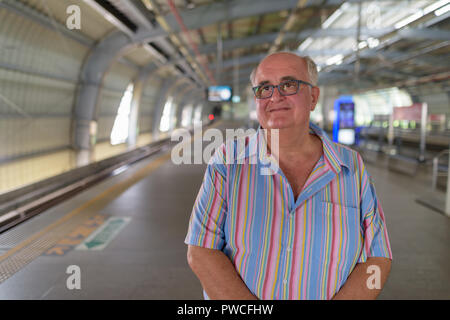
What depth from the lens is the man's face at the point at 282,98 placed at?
1.42 metres

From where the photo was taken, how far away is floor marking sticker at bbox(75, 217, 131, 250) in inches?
159

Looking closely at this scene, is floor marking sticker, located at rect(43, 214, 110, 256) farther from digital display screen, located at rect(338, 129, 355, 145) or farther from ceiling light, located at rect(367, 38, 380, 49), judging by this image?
ceiling light, located at rect(367, 38, 380, 49)

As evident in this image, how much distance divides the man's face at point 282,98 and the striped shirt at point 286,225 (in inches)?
7.1

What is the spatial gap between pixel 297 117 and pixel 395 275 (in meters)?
2.86

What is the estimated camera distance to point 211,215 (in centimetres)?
146

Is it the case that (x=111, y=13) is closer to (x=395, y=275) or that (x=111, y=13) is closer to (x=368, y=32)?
(x=395, y=275)

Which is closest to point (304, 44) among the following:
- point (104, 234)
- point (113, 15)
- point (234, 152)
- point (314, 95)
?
point (113, 15)

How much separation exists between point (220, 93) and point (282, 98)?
1696 centimetres

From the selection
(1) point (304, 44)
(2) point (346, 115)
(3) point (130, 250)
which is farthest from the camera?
(1) point (304, 44)

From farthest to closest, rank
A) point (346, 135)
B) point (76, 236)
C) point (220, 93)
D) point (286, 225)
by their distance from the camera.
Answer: point (220, 93) → point (346, 135) → point (76, 236) → point (286, 225)

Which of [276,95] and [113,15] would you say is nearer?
[276,95]

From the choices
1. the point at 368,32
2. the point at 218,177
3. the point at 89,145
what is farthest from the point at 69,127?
the point at 218,177

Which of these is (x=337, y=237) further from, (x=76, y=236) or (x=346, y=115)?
(x=346, y=115)

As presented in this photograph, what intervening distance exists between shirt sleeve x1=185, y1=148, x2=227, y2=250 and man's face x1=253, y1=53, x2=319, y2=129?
1.07 feet
